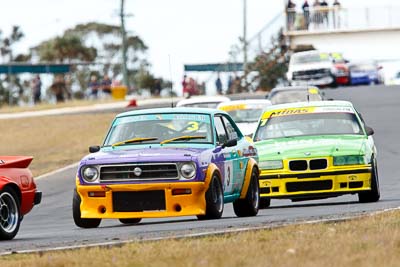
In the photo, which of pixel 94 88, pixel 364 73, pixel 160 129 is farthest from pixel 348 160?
pixel 94 88

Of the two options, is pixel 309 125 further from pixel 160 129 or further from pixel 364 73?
pixel 364 73

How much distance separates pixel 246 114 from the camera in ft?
95.5

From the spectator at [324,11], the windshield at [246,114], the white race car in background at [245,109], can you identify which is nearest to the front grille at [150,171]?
the white race car in background at [245,109]

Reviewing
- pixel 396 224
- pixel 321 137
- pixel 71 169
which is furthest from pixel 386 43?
pixel 396 224

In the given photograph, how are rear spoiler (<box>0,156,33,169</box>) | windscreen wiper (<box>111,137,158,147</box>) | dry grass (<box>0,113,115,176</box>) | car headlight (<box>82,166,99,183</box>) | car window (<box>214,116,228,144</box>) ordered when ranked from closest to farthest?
rear spoiler (<box>0,156,33,169</box>) < car headlight (<box>82,166,99,183</box>) < windscreen wiper (<box>111,137,158,147</box>) < car window (<box>214,116,228,144</box>) < dry grass (<box>0,113,115,176</box>)

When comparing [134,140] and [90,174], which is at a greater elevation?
[134,140]

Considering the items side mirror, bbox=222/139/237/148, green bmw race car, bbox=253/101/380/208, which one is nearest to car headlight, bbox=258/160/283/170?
green bmw race car, bbox=253/101/380/208

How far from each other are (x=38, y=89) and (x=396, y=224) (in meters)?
58.2

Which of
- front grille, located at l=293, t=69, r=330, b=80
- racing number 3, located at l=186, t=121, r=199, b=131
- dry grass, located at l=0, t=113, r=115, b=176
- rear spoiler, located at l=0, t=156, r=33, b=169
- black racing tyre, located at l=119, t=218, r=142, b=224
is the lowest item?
dry grass, located at l=0, t=113, r=115, b=176

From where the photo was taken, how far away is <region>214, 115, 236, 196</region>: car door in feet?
50.4

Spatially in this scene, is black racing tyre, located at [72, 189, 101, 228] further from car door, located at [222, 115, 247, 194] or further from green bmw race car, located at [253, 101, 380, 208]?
green bmw race car, located at [253, 101, 380, 208]

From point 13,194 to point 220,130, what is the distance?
322cm

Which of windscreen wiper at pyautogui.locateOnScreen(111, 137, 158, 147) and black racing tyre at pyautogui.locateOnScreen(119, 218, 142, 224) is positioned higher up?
windscreen wiper at pyautogui.locateOnScreen(111, 137, 158, 147)

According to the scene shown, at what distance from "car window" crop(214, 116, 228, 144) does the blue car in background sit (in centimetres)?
5391
